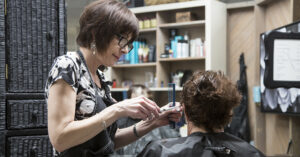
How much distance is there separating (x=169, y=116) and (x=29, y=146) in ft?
3.32

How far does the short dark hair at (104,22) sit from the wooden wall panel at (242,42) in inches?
118

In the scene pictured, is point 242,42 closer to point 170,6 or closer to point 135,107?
point 170,6

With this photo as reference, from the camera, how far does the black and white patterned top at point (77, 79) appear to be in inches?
49.9

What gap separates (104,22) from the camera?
1399 millimetres

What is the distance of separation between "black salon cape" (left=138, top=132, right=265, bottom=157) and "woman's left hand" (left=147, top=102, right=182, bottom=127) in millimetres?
115

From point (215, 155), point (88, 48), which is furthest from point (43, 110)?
point (215, 155)

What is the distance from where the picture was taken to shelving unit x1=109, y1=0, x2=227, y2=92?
4.09 m

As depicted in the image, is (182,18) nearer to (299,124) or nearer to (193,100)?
(299,124)

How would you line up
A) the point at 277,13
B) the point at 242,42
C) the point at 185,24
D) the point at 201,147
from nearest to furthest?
the point at 201,147, the point at 277,13, the point at 185,24, the point at 242,42

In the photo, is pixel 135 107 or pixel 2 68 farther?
pixel 2 68

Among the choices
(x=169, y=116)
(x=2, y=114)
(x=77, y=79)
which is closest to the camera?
(x=77, y=79)

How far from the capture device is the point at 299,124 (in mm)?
3070

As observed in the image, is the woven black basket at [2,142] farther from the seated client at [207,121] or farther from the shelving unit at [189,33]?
the shelving unit at [189,33]

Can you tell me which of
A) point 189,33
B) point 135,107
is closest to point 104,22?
point 135,107
